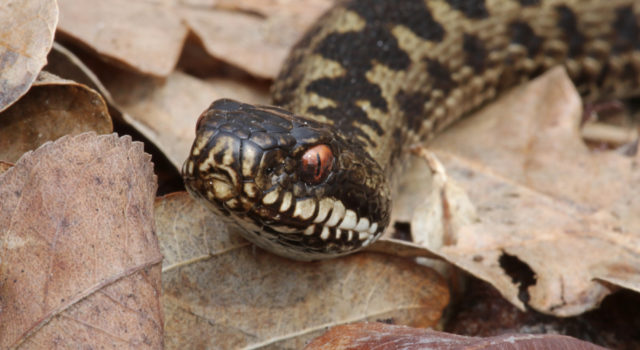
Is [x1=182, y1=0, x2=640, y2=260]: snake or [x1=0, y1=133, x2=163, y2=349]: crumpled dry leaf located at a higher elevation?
[x1=182, y1=0, x2=640, y2=260]: snake

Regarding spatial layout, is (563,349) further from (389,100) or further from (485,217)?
(389,100)

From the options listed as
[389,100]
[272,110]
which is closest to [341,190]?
[272,110]

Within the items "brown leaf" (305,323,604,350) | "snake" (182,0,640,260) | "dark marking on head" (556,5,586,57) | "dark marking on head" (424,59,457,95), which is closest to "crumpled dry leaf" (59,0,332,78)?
"snake" (182,0,640,260)

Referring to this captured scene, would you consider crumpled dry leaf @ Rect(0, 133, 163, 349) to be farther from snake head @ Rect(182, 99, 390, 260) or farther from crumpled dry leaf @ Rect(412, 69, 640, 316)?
crumpled dry leaf @ Rect(412, 69, 640, 316)

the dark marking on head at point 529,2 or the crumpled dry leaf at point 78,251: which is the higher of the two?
the dark marking on head at point 529,2

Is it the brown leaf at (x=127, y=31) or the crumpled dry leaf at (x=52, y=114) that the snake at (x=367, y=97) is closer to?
the crumpled dry leaf at (x=52, y=114)

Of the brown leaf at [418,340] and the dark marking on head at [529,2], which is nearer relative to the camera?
the brown leaf at [418,340]

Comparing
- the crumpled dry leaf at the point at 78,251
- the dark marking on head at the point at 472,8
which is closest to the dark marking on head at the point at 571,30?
the dark marking on head at the point at 472,8
